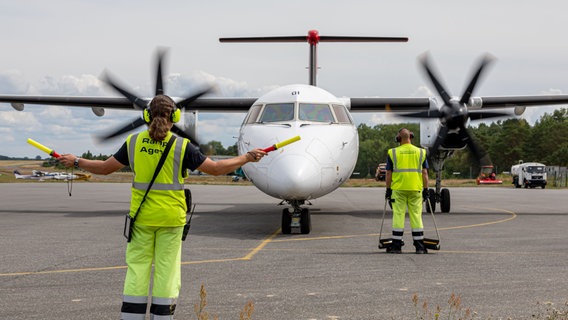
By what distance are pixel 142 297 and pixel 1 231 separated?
33.0 feet

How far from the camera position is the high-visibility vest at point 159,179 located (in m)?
4.69

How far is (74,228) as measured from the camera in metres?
14.0

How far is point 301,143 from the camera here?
11.5 metres

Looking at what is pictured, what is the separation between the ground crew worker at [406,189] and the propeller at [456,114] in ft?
23.2

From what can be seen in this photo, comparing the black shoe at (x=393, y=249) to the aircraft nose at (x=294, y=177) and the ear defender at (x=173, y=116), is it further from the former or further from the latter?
the ear defender at (x=173, y=116)

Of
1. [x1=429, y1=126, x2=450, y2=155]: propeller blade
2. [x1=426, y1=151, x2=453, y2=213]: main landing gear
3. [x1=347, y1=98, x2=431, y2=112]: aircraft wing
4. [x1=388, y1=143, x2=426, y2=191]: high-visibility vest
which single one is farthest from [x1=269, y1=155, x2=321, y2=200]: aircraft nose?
[x1=347, y1=98, x2=431, y2=112]: aircraft wing

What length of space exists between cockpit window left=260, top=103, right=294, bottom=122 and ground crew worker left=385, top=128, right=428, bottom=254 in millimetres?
3193

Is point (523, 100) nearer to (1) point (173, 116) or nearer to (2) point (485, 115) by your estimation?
(2) point (485, 115)

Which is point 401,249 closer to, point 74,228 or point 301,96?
point 301,96

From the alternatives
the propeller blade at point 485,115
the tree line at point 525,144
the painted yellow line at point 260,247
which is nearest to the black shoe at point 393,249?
the painted yellow line at point 260,247

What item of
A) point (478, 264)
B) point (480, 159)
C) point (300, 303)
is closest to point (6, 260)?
point (300, 303)

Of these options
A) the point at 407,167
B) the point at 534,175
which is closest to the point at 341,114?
the point at 407,167

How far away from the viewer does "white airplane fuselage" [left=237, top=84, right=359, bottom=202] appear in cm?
1087

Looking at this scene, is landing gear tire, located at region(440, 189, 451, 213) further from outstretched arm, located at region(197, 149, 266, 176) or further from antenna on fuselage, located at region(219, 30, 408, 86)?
outstretched arm, located at region(197, 149, 266, 176)
